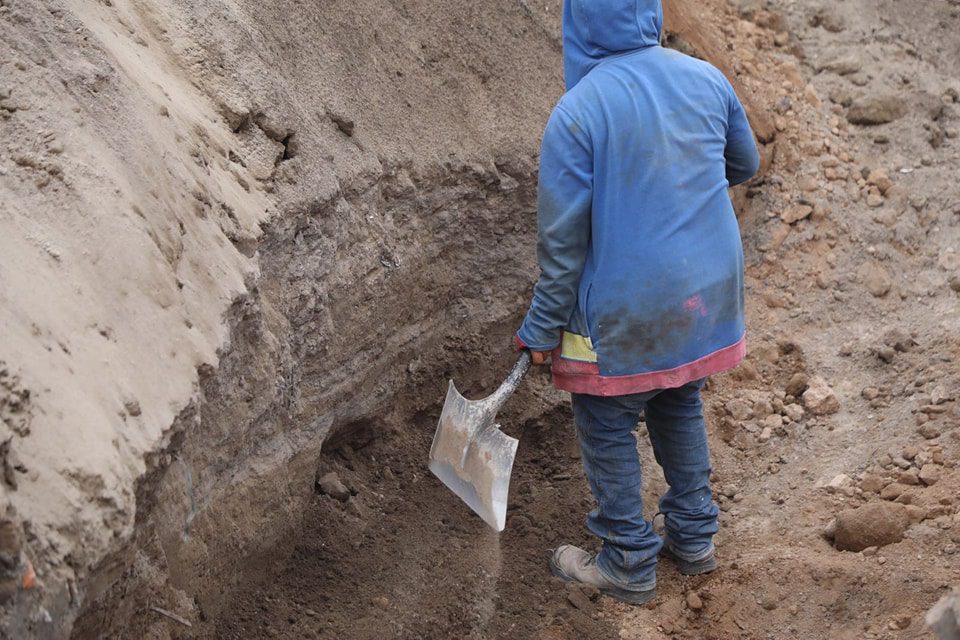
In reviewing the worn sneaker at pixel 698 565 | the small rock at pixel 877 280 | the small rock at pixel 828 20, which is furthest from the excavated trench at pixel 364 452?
the small rock at pixel 828 20

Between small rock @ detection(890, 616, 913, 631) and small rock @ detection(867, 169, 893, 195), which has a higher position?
small rock @ detection(890, 616, 913, 631)

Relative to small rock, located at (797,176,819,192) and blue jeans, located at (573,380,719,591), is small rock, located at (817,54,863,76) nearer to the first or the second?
small rock, located at (797,176,819,192)

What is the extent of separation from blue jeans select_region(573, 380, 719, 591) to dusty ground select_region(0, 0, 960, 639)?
147 mm

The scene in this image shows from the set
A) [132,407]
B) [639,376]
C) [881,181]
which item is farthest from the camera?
[881,181]

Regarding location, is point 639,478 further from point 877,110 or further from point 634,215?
point 877,110

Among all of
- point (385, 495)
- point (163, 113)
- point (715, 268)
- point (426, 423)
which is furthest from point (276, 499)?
point (715, 268)

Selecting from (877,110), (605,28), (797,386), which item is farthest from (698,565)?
(877,110)

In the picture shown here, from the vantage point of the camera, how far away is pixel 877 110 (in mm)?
5879

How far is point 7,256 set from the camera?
2600mm

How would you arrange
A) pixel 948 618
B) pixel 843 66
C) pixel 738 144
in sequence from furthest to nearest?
1. pixel 843 66
2. pixel 738 144
3. pixel 948 618

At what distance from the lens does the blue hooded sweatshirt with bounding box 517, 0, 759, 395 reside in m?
3.40

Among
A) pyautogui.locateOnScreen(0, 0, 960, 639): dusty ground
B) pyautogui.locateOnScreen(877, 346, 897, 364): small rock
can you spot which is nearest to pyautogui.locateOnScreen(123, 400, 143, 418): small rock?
pyautogui.locateOnScreen(0, 0, 960, 639): dusty ground

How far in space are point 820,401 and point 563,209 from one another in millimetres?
1816

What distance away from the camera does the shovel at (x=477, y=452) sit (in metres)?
3.77
